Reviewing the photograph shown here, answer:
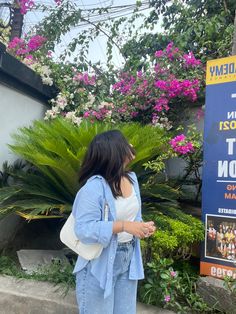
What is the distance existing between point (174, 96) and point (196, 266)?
78.7 inches

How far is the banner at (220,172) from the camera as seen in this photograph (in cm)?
305

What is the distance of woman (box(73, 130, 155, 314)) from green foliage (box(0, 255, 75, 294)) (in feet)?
3.29

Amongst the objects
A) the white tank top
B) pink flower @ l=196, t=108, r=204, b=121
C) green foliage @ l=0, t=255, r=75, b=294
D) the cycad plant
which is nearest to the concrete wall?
the cycad plant

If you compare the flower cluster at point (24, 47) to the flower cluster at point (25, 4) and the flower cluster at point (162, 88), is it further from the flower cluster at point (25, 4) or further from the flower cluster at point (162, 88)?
the flower cluster at point (162, 88)

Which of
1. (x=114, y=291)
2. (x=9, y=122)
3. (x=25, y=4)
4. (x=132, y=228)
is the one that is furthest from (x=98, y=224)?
(x=25, y=4)

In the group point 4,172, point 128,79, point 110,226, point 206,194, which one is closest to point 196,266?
point 206,194

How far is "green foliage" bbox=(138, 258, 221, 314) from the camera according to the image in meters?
2.76

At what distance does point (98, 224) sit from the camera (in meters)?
1.94

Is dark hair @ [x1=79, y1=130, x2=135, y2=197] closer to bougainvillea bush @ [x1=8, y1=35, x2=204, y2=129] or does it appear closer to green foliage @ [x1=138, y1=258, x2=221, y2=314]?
A: green foliage @ [x1=138, y1=258, x2=221, y2=314]

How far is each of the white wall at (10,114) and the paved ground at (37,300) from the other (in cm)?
165

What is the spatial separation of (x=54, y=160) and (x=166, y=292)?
159cm

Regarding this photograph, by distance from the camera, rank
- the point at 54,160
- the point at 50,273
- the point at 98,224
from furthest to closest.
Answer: the point at 54,160, the point at 50,273, the point at 98,224

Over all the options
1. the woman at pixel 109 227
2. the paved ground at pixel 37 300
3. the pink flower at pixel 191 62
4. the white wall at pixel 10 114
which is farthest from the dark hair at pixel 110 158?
the pink flower at pixel 191 62

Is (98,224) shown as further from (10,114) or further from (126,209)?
(10,114)
